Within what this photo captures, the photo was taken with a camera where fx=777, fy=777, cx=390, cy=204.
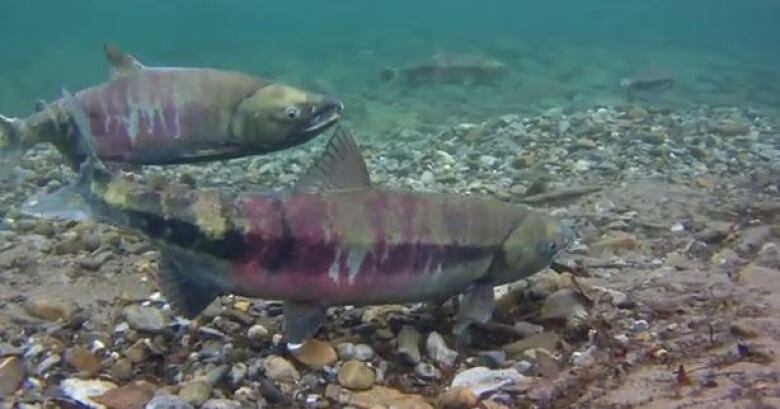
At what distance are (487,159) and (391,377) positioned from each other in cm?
612

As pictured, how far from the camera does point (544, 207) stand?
7.46 meters

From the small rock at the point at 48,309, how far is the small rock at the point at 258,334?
1.17 metres

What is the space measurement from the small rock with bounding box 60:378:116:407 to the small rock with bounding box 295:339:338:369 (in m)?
0.93

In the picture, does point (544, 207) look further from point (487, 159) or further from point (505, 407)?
point (505, 407)

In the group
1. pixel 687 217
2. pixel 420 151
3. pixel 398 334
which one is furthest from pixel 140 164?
pixel 420 151

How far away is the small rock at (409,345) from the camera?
4.03 metres

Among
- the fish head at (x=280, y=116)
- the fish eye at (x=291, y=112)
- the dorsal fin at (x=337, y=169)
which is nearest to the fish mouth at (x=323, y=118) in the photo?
the fish head at (x=280, y=116)

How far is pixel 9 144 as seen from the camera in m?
6.24

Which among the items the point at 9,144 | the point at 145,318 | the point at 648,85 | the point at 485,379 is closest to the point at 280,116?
the point at 145,318

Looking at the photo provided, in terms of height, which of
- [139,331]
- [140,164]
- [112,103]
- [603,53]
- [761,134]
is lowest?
[603,53]

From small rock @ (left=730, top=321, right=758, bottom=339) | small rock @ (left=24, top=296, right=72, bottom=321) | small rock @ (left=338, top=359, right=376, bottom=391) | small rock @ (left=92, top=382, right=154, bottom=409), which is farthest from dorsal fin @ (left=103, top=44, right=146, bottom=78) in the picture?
small rock @ (left=730, top=321, right=758, bottom=339)

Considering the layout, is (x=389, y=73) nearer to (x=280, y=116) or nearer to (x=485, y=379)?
(x=280, y=116)

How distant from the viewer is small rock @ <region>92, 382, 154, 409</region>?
357 cm

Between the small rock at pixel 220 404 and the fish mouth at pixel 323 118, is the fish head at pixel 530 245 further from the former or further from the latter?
the fish mouth at pixel 323 118
